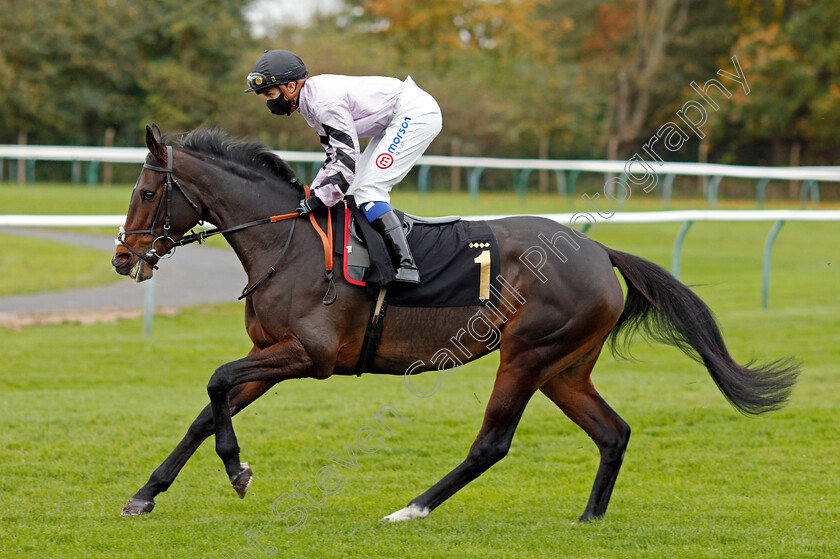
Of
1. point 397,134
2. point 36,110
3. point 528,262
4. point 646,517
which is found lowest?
point 36,110

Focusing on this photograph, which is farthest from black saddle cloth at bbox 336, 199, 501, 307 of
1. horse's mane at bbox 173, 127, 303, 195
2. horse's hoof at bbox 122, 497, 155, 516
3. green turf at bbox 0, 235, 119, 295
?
green turf at bbox 0, 235, 119, 295

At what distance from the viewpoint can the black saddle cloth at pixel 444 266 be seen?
434 cm

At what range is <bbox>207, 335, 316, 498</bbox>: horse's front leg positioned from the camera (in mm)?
4109

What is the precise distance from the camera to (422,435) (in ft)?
19.4

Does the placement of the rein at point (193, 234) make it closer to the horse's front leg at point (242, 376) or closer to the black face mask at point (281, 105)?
the horse's front leg at point (242, 376)

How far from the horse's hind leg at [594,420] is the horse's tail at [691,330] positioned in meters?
0.29

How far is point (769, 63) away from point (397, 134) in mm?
27843

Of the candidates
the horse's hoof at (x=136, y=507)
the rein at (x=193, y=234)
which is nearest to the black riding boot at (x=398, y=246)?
the rein at (x=193, y=234)

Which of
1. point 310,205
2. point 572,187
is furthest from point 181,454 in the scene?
point 572,187

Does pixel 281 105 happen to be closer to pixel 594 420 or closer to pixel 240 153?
pixel 240 153

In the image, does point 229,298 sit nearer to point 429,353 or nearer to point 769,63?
point 429,353

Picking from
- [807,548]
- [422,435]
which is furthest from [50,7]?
[807,548]

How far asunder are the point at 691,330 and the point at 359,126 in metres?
1.86

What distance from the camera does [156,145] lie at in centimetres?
425
